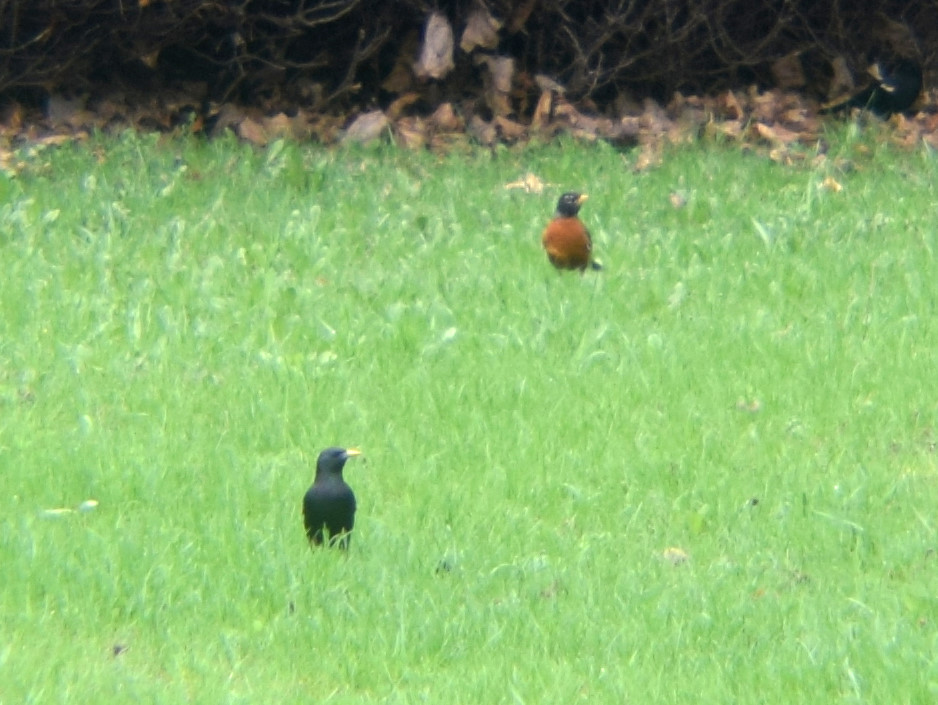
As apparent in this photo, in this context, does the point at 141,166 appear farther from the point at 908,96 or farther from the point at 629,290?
the point at 908,96

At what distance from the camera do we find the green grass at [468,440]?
4.45 meters

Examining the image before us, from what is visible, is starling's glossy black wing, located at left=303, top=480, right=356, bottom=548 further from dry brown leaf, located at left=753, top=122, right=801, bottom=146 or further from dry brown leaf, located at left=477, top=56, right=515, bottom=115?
dry brown leaf, located at left=477, top=56, right=515, bottom=115

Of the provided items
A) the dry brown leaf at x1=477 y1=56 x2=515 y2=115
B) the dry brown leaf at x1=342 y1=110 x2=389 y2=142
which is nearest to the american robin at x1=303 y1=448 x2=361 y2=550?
the dry brown leaf at x1=342 y1=110 x2=389 y2=142

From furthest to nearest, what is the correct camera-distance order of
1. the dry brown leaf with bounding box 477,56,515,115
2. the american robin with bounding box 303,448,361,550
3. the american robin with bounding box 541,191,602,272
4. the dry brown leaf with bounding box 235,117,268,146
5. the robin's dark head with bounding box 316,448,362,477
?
the dry brown leaf with bounding box 477,56,515,115 < the dry brown leaf with bounding box 235,117,268,146 < the american robin with bounding box 541,191,602,272 < the robin's dark head with bounding box 316,448,362,477 < the american robin with bounding box 303,448,361,550

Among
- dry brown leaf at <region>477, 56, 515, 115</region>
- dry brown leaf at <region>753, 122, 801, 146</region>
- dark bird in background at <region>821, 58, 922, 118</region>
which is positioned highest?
dark bird in background at <region>821, 58, 922, 118</region>

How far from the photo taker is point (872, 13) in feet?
37.4

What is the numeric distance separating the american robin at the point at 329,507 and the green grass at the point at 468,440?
0.29 ft

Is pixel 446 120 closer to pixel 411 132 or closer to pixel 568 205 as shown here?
pixel 411 132

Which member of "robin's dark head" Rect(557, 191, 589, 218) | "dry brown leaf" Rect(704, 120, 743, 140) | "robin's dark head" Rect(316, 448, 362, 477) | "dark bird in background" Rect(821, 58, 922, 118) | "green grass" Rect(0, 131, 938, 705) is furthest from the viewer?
"dark bird in background" Rect(821, 58, 922, 118)

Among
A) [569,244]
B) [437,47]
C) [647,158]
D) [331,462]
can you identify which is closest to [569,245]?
[569,244]

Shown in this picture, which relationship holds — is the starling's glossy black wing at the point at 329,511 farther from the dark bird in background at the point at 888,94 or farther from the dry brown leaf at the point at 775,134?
the dark bird in background at the point at 888,94

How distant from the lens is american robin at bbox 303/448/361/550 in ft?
16.2

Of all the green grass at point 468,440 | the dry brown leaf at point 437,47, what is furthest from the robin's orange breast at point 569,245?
the dry brown leaf at point 437,47

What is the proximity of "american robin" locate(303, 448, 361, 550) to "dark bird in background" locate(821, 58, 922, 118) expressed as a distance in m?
6.85
